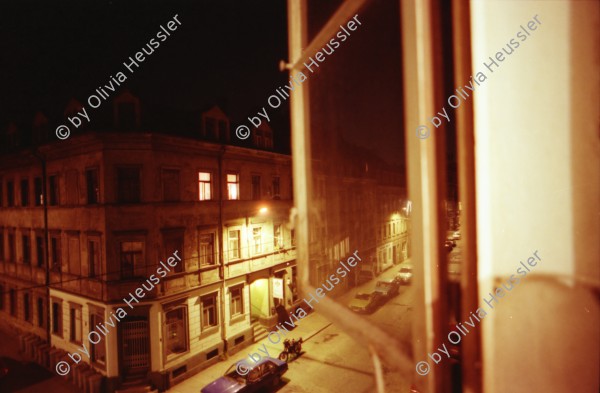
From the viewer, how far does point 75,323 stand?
14617 millimetres

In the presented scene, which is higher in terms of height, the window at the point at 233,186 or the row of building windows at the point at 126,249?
the window at the point at 233,186

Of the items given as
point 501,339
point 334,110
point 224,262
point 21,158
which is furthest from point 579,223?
point 21,158

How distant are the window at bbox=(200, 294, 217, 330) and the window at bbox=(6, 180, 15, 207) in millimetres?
13530

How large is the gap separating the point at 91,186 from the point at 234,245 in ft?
22.6

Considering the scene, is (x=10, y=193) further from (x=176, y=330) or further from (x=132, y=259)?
(x=176, y=330)

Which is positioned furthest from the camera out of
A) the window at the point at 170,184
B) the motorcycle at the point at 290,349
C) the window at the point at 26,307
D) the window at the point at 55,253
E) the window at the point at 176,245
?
the window at the point at 26,307

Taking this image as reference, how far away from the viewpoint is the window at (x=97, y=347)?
13.2m

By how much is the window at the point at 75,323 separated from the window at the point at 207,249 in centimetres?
564

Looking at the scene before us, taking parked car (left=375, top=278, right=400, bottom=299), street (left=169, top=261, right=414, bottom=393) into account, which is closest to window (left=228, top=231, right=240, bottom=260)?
street (left=169, top=261, right=414, bottom=393)

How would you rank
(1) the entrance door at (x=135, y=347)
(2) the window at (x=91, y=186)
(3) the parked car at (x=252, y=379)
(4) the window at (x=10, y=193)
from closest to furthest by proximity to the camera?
1. (3) the parked car at (x=252, y=379)
2. (1) the entrance door at (x=135, y=347)
3. (2) the window at (x=91, y=186)
4. (4) the window at (x=10, y=193)

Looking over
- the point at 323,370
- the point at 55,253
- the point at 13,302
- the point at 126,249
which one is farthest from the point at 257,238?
the point at 13,302

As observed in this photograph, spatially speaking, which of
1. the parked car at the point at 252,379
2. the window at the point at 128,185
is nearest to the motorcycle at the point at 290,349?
the parked car at the point at 252,379

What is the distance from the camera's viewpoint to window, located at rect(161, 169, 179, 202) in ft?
45.5

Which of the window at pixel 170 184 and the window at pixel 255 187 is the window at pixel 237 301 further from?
the window at pixel 170 184
